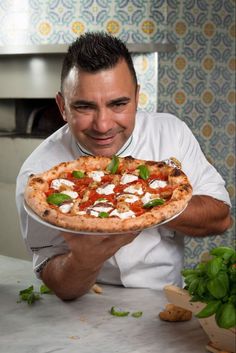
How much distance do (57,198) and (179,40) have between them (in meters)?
2.45

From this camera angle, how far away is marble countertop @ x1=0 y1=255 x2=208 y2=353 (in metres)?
1.37

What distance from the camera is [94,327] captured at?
1.49 meters

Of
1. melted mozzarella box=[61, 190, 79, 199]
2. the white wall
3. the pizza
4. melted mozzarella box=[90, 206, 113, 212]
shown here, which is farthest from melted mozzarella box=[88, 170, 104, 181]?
the white wall

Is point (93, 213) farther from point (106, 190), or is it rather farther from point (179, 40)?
point (179, 40)

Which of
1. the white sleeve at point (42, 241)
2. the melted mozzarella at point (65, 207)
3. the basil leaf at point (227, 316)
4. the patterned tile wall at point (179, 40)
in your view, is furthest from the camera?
the patterned tile wall at point (179, 40)

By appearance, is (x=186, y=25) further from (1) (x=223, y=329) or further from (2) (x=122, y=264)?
(1) (x=223, y=329)

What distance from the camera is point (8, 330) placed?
1485 millimetres

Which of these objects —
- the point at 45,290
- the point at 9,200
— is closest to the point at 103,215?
the point at 45,290

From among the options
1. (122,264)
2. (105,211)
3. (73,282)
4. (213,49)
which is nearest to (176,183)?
(105,211)

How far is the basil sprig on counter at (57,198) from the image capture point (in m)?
1.49

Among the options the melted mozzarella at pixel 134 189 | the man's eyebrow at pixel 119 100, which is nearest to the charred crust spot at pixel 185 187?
the melted mozzarella at pixel 134 189

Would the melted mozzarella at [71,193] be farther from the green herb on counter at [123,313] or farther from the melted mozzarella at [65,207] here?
the green herb on counter at [123,313]

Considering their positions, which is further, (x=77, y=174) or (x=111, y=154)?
(x=111, y=154)

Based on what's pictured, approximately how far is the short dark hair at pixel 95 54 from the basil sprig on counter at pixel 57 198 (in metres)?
0.50
